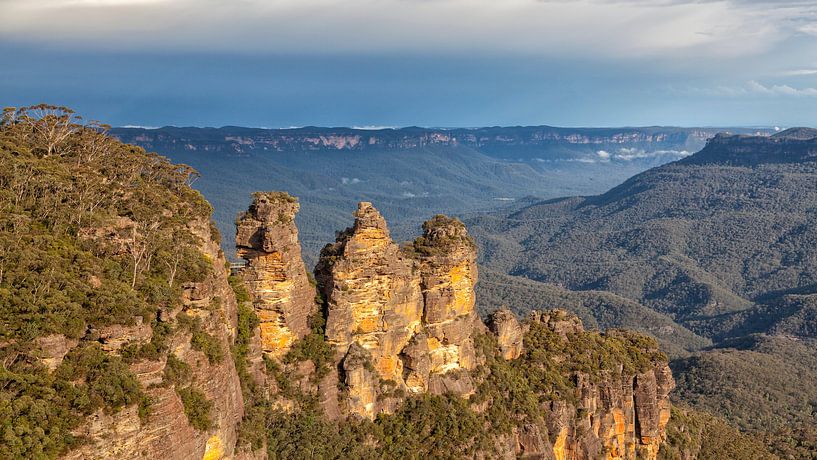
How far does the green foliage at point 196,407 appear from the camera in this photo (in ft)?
75.7

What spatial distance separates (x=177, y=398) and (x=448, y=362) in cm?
2173

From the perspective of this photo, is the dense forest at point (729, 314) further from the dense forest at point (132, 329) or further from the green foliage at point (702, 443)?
the dense forest at point (132, 329)

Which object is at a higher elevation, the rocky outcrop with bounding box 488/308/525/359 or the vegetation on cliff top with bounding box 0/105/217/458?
the vegetation on cliff top with bounding box 0/105/217/458

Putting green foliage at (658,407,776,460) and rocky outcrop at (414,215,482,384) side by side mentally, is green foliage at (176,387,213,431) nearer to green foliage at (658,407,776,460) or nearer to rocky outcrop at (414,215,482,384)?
rocky outcrop at (414,215,482,384)

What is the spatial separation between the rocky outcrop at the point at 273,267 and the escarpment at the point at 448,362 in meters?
0.16

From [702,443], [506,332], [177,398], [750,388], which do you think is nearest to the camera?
[177,398]

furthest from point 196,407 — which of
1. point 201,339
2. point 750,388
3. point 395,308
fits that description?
point 750,388

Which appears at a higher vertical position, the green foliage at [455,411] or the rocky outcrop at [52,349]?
the rocky outcrop at [52,349]

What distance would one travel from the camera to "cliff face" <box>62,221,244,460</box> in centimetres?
1994

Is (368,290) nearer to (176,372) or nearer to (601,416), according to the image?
(176,372)

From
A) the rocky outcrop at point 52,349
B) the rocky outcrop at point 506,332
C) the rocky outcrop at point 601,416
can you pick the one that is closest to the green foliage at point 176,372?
the rocky outcrop at point 52,349

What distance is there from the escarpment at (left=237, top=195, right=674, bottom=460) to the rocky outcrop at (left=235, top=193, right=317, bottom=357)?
0.54 feet

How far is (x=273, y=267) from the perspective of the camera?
3434 centimetres

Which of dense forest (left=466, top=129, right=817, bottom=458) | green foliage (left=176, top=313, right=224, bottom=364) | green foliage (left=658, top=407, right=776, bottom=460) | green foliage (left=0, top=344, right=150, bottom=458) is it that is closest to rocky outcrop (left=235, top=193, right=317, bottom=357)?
green foliage (left=176, top=313, right=224, bottom=364)
